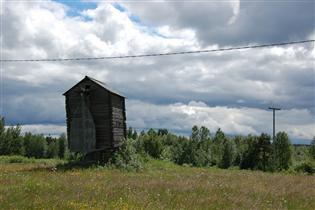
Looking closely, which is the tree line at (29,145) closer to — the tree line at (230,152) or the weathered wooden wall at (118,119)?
the tree line at (230,152)

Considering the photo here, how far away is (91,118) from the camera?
1385 inches

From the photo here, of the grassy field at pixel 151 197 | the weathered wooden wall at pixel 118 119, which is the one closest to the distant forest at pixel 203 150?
the weathered wooden wall at pixel 118 119

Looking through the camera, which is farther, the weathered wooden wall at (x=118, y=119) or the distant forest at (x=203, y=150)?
the distant forest at (x=203, y=150)

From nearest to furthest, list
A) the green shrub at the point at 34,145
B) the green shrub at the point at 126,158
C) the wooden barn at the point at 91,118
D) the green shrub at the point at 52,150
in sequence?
the green shrub at the point at 126,158, the wooden barn at the point at 91,118, the green shrub at the point at 34,145, the green shrub at the point at 52,150

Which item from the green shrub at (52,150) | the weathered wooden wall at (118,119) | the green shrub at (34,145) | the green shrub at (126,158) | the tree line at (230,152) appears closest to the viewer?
the green shrub at (126,158)

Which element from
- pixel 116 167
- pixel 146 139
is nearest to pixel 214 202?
pixel 116 167

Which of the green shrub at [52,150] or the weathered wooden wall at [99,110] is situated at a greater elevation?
the weathered wooden wall at [99,110]

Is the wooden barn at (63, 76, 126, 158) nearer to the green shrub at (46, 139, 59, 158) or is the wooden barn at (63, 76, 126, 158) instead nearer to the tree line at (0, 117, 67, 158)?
the tree line at (0, 117, 67, 158)

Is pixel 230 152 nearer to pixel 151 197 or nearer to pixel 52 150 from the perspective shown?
pixel 52 150

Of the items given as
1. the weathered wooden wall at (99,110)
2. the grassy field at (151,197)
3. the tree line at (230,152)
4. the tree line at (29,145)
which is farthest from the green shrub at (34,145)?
the grassy field at (151,197)

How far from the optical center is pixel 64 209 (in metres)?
13.9

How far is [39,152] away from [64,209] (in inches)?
3351

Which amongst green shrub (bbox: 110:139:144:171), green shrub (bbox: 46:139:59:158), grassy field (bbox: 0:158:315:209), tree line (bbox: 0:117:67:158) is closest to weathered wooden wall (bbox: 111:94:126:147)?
green shrub (bbox: 110:139:144:171)

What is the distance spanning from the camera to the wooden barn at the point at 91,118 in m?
35.1
